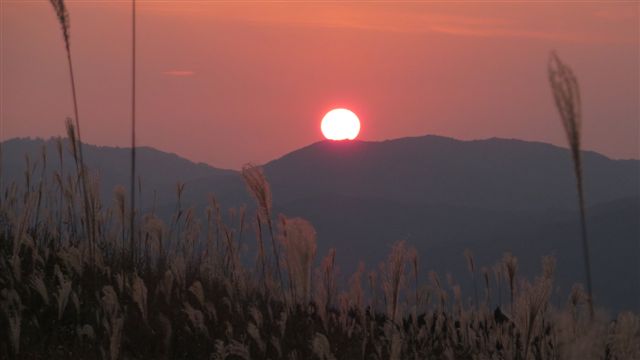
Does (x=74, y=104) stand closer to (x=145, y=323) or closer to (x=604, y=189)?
(x=145, y=323)

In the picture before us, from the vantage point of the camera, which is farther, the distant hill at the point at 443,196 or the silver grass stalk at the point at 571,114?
the distant hill at the point at 443,196

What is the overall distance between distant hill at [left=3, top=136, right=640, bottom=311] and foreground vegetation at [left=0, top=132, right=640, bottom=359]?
69072 millimetres

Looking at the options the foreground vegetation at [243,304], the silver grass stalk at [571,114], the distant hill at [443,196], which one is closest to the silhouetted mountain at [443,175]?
the distant hill at [443,196]

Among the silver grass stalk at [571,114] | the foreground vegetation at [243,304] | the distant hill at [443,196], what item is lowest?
the distant hill at [443,196]

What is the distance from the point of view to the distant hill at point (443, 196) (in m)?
89.8

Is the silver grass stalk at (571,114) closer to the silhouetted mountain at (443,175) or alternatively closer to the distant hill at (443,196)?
the distant hill at (443,196)

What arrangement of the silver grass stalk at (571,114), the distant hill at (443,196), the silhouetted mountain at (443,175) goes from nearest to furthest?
the silver grass stalk at (571,114), the distant hill at (443,196), the silhouetted mountain at (443,175)

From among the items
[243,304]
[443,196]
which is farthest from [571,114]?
[443,196]

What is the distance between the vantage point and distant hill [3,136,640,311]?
295 feet

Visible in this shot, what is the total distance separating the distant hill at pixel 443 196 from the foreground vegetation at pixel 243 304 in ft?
227

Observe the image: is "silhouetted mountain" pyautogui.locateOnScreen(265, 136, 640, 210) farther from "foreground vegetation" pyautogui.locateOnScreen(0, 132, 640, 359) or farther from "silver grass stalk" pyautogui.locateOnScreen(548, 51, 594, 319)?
"silver grass stalk" pyautogui.locateOnScreen(548, 51, 594, 319)

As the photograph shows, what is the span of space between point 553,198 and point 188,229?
129 metres

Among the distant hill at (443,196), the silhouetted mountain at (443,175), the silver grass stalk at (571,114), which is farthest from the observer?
the silhouetted mountain at (443,175)

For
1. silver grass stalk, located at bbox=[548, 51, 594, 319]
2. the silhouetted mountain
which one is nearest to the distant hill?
the silhouetted mountain
